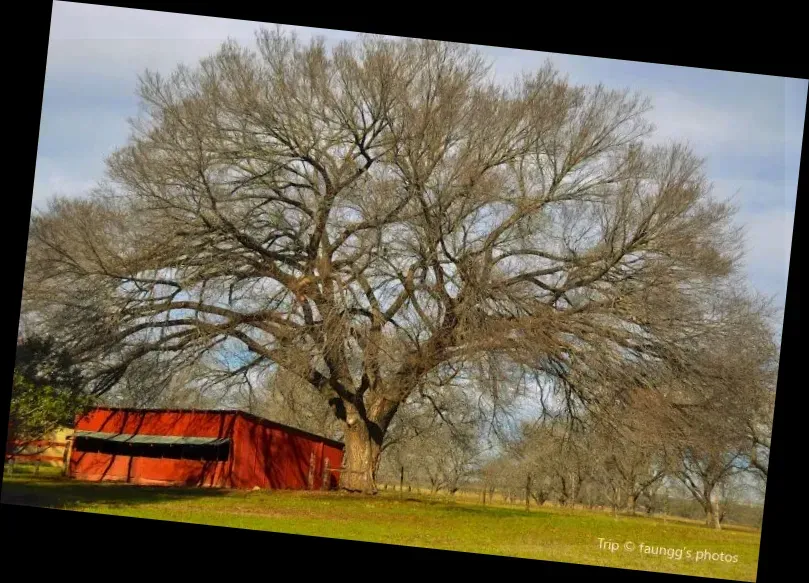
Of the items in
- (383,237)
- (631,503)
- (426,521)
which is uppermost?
(383,237)

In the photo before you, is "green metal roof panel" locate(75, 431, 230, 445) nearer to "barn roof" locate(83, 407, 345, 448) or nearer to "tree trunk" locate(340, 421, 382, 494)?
"barn roof" locate(83, 407, 345, 448)

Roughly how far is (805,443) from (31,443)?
34.8ft

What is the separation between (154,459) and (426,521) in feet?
14.4

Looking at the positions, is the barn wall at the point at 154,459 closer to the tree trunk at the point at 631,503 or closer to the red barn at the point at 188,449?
the red barn at the point at 188,449

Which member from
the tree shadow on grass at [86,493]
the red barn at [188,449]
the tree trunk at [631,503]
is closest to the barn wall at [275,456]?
the red barn at [188,449]

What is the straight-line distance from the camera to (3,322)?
9.05 meters

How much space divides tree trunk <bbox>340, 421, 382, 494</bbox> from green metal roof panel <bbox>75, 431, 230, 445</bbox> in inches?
72.6

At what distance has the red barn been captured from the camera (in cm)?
1312

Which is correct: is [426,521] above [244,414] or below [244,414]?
below

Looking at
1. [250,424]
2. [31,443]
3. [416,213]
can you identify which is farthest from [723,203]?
[31,443]

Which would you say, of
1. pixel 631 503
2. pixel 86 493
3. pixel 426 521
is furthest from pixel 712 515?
pixel 86 493

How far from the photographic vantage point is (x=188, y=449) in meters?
13.2

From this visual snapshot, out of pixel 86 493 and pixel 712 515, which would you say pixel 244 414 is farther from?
pixel 712 515

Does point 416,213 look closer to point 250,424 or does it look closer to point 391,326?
point 391,326
